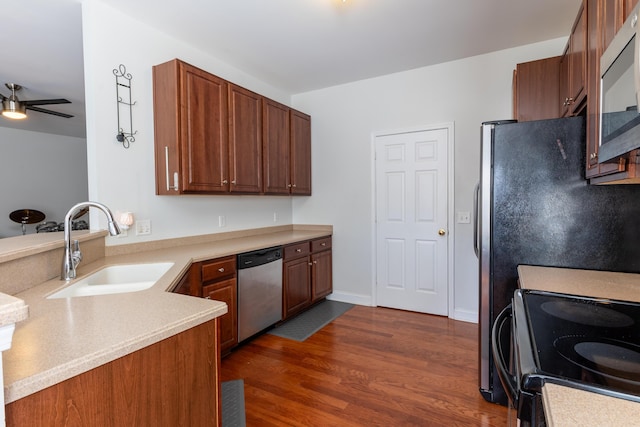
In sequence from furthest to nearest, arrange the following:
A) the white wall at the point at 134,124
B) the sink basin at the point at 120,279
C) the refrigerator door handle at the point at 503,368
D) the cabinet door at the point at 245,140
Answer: the cabinet door at the point at 245,140, the white wall at the point at 134,124, the sink basin at the point at 120,279, the refrigerator door handle at the point at 503,368

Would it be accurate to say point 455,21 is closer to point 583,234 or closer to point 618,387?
point 583,234

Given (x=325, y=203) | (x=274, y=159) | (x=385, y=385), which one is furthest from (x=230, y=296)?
(x=325, y=203)

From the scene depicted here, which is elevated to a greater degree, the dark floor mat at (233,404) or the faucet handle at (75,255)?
the faucet handle at (75,255)

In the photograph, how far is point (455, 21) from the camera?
8.59 ft

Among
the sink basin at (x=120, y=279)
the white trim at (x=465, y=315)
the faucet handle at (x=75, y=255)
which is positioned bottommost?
the white trim at (x=465, y=315)

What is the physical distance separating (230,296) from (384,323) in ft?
5.36

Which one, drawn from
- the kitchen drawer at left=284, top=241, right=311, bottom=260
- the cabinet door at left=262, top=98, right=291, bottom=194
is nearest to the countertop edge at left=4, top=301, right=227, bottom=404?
the kitchen drawer at left=284, top=241, right=311, bottom=260

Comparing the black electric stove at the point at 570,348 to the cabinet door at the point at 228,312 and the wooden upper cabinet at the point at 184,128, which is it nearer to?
the cabinet door at the point at 228,312

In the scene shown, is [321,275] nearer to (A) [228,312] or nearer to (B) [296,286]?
(B) [296,286]

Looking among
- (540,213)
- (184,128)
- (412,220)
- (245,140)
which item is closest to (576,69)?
(540,213)

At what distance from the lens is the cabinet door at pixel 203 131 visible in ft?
8.21

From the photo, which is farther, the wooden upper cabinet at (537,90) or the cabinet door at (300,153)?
the cabinet door at (300,153)

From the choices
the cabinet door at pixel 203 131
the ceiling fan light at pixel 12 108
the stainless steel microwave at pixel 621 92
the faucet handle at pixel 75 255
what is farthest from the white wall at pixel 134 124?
the stainless steel microwave at pixel 621 92

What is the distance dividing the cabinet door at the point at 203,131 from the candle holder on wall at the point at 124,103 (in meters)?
0.40
